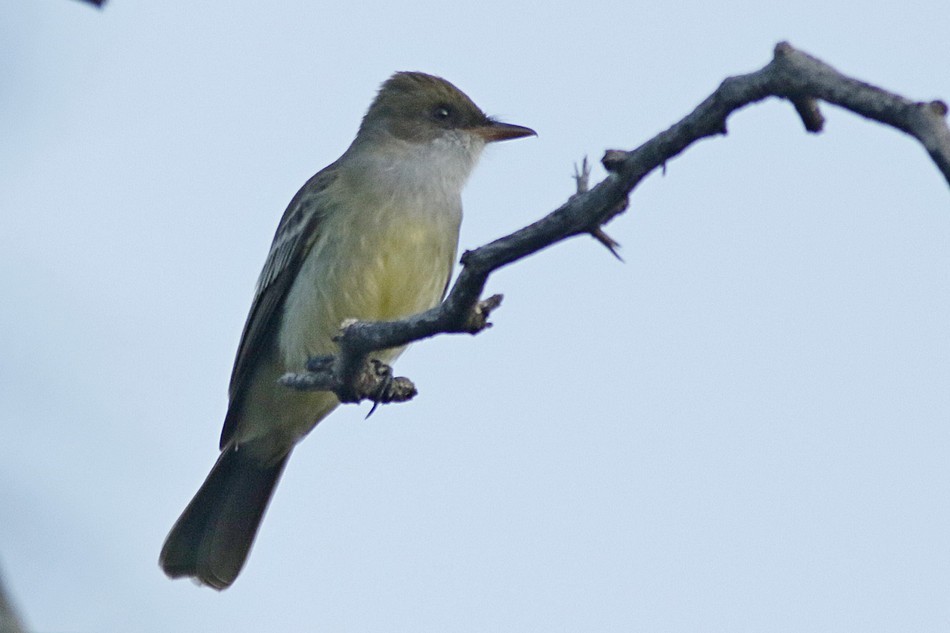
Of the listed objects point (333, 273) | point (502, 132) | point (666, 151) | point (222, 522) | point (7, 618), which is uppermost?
point (502, 132)

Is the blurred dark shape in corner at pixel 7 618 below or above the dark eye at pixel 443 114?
below

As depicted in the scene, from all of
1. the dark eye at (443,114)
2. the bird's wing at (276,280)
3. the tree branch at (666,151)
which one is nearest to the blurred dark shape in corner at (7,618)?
the tree branch at (666,151)

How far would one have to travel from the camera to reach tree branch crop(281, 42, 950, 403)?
3766 millimetres

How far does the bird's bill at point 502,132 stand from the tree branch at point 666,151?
309 cm

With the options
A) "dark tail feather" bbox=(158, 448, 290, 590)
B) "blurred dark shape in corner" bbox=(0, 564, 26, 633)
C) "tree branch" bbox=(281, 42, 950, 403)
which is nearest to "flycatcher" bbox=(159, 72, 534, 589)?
"dark tail feather" bbox=(158, 448, 290, 590)

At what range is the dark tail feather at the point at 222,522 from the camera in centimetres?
859

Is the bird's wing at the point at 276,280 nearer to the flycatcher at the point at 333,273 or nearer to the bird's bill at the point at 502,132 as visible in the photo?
the flycatcher at the point at 333,273

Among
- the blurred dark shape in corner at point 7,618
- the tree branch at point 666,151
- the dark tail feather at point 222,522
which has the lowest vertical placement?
the blurred dark shape in corner at point 7,618

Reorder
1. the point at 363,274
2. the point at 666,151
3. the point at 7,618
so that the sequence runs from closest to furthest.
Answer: the point at 7,618 → the point at 666,151 → the point at 363,274

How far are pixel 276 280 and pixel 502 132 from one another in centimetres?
167

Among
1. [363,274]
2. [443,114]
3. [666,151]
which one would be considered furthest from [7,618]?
[443,114]

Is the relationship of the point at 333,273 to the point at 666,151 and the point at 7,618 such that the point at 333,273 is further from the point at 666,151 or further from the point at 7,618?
the point at 7,618

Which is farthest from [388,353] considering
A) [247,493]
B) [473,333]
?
[473,333]

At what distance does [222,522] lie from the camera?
8641 mm
